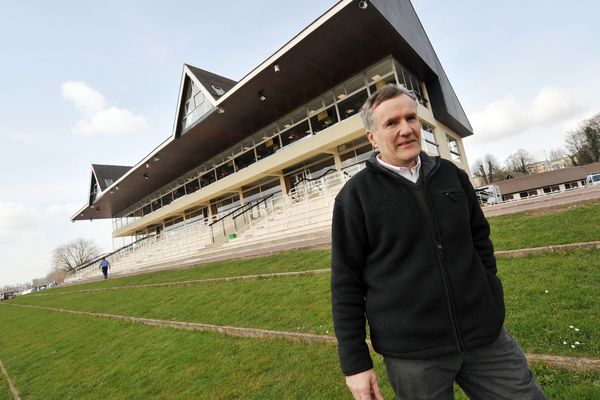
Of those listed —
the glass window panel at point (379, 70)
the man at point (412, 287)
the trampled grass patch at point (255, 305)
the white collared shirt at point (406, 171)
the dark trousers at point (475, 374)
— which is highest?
the glass window panel at point (379, 70)

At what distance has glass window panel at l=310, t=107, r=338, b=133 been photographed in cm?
1814

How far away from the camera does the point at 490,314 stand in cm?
156

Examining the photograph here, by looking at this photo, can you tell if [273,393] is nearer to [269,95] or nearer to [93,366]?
[93,366]

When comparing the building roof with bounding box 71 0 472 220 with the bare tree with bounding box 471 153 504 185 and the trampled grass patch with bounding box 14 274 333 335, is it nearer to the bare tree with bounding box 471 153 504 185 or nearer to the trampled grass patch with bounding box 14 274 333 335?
the trampled grass patch with bounding box 14 274 333 335

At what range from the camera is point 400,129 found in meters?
1.64

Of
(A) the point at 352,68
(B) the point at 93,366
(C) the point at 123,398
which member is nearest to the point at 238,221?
(A) the point at 352,68

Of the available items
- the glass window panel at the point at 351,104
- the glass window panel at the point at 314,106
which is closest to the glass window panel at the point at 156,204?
the glass window panel at the point at 314,106

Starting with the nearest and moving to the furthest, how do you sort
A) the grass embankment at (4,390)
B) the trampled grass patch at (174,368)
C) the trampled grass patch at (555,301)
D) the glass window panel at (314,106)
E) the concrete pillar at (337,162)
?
the trampled grass patch at (555,301) → the trampled grass patch at (174,368) → the grass embankment at (4,390) → the concrete pillar at (337,162) → the glass window panel at (314,106)

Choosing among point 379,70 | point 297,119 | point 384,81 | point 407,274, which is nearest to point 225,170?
point 297,119

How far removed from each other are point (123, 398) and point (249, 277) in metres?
4.54

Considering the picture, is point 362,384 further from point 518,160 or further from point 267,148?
point 518,160

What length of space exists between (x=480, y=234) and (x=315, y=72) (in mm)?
16023

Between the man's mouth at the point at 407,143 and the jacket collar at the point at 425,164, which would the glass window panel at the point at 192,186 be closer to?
the jacket collar at the point at 425,164

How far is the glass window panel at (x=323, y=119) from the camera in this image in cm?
1814
